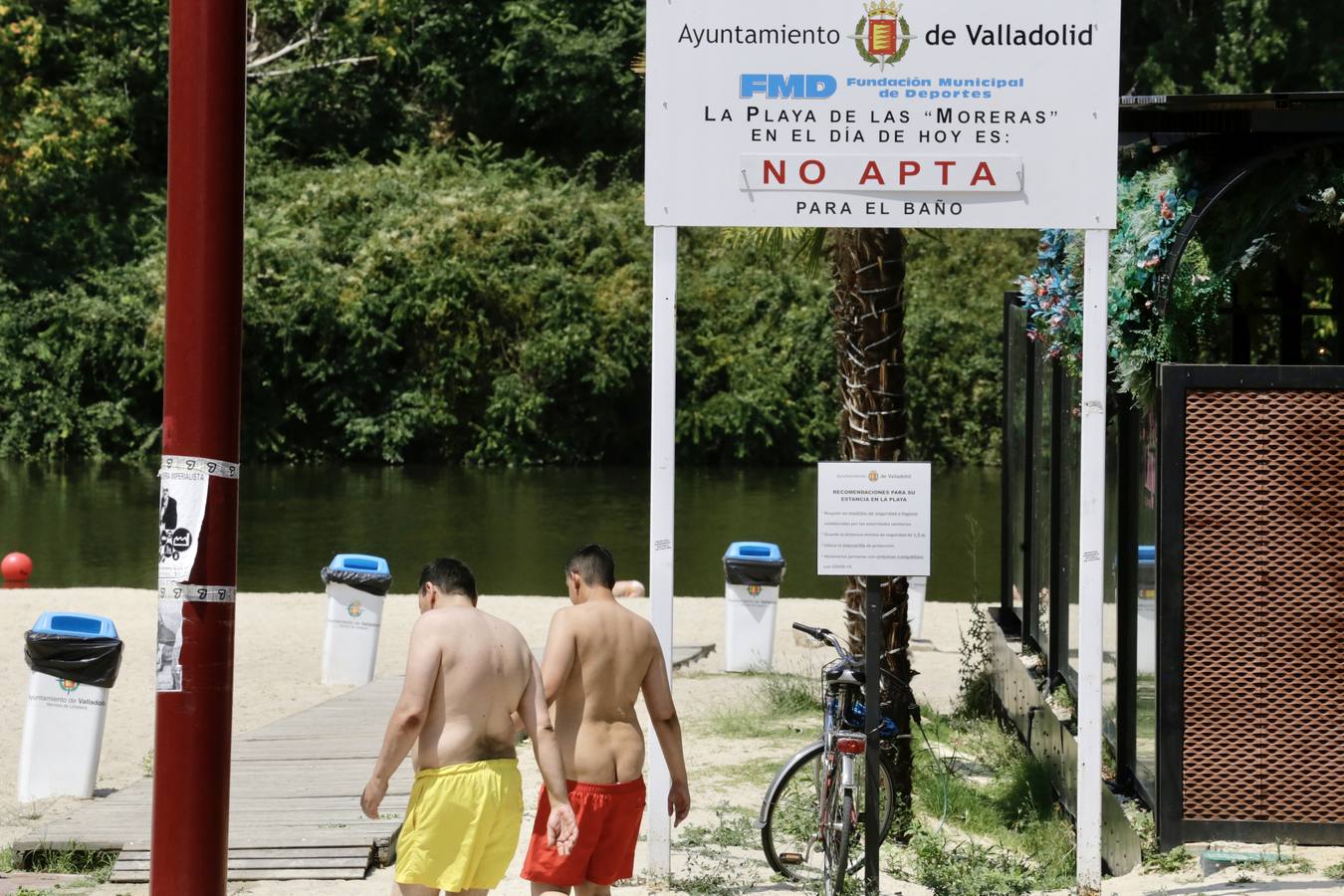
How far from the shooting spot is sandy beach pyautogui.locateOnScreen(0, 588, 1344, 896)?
7402 millimetres

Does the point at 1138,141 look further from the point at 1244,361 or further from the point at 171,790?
the point at 171,790

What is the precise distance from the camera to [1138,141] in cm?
785

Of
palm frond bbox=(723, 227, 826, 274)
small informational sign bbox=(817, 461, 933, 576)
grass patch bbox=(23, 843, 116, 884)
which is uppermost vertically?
palm frond bbox=(723, 227, 826, 274)

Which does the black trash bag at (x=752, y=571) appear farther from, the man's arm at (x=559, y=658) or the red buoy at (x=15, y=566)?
the red buoy at (x=15, y=566)

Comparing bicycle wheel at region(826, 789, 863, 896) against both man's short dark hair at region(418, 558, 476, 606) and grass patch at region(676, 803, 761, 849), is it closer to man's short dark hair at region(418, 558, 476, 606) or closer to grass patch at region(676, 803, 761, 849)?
grass patch at region(676, 803, 761, 849)

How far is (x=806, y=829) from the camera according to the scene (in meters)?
7.69

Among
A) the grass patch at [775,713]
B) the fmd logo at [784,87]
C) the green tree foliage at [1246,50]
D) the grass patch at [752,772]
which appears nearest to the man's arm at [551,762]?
the fmd logo at [784,87]

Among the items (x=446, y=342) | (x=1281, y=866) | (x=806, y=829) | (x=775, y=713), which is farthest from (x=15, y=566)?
(x=446, y=342)

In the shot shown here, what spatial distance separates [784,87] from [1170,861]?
342cm

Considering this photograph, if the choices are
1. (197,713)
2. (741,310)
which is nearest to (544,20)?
(741,310)

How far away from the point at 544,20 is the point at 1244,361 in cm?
3813

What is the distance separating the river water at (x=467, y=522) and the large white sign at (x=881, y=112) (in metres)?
12.0

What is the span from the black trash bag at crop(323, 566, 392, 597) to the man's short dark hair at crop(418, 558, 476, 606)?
7457mm

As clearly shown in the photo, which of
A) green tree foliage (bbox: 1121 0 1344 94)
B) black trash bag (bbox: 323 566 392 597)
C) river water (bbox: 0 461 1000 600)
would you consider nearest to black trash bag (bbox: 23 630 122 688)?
black trash bag (bbox: 323 566 392 597)
